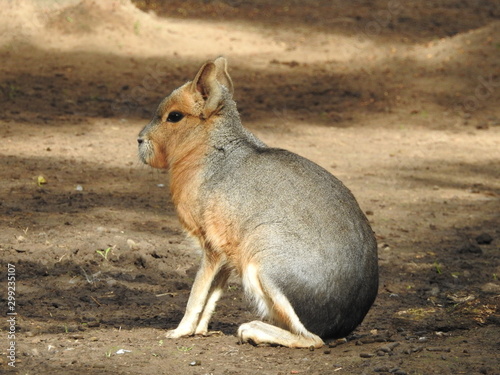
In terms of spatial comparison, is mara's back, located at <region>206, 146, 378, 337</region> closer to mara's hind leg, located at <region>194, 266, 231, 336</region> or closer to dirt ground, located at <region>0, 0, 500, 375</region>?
dirt ground, located at <region>0, 0, 500, 375</region>

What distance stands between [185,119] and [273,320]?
126 centimetres

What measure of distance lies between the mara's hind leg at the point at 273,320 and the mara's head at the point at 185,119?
0.91 m

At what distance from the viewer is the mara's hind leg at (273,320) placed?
420cm

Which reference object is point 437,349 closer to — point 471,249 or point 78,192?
point 471,249

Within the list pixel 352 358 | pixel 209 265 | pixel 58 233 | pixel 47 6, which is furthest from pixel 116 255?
pixel 47 6

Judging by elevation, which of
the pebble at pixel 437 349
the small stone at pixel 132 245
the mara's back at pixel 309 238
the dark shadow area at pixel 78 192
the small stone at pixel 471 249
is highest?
the mara's back at pixel 309 238

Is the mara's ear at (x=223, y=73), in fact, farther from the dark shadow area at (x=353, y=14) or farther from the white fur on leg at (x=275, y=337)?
the dark shadow area at (x=353, y=14)

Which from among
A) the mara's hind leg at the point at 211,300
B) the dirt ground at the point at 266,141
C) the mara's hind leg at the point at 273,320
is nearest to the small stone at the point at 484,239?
the dirt ground at the point at 266,141

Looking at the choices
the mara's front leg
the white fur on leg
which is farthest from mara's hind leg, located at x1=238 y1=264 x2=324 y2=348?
the mara's front leg

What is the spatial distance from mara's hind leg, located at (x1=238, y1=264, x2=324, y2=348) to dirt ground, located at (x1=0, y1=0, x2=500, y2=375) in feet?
0.28

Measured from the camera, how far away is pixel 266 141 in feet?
31.8

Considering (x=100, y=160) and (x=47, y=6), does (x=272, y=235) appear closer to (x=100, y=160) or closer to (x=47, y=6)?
(x=100, y=160)

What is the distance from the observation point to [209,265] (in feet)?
15.1

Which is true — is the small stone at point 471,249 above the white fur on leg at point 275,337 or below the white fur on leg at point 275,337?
below
